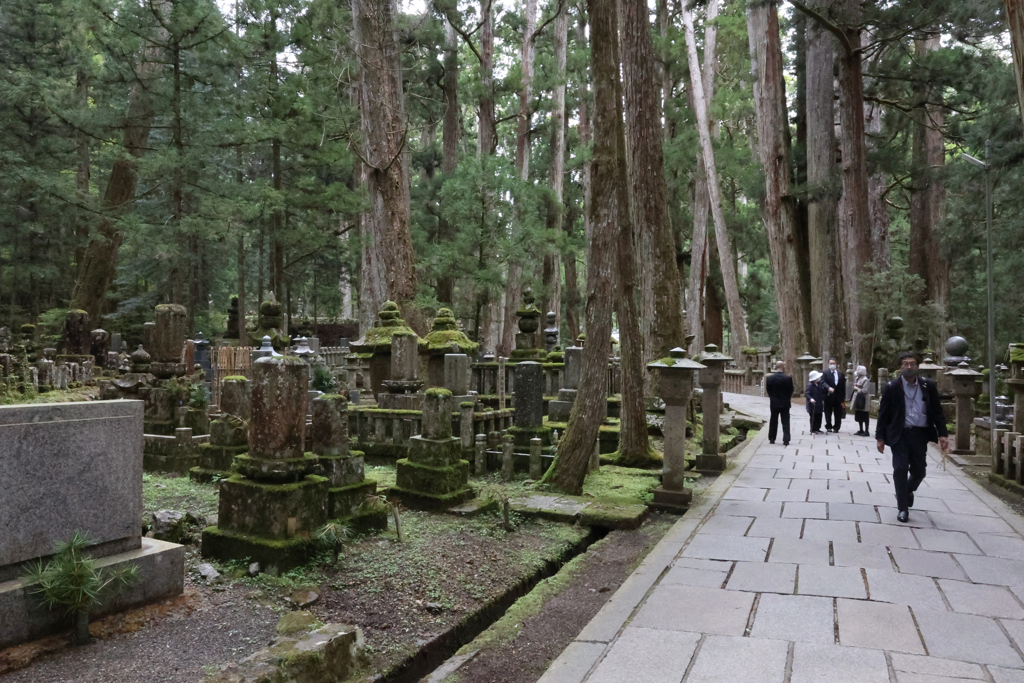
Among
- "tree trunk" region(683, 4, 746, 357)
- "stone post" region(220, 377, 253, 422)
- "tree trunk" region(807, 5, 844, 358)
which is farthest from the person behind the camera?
"tree trunk" region(683, 4, 746, 357)

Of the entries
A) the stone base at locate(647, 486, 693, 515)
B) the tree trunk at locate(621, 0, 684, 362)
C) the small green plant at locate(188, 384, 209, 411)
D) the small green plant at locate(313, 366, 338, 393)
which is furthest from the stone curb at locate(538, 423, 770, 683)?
the small green plant at locate(188, 384, 209, 411)

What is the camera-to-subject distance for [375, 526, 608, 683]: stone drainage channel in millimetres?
3664

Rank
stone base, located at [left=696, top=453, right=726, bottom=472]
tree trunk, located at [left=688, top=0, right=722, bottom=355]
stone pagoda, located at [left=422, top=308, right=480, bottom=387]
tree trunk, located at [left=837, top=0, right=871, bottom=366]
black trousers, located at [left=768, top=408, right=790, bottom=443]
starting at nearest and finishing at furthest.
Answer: stone base, located at [left=696, top=453, right=726, bottom=472]
stone pagoda, located at [left=422, top=308, right=480, bottom=387]
black trousers, located at [left=768, top=408, right=790, bottom=443]
tree trunk, located at [left=837, top=0, right=871, bottom=366]
tree trunk, located at [left=688, top=0, right=722, bottom=355]

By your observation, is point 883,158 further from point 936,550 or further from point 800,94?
point 936,550

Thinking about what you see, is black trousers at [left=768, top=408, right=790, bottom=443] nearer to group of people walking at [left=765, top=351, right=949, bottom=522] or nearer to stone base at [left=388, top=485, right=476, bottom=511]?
group of people walking at [left=765, top=351, right=949, bottom=522]

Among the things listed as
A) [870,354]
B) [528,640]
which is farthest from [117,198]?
[870,354]

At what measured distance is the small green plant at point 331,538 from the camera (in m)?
4.89

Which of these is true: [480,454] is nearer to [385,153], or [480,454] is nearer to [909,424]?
[909,424]

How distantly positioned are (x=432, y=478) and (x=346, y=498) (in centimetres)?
133

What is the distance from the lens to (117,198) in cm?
1947

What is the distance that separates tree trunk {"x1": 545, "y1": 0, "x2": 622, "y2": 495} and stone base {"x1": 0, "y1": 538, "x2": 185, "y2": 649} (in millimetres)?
4614

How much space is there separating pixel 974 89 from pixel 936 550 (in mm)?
16365

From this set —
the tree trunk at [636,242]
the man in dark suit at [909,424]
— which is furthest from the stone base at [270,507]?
Answer: the man in dark suit at [909,424]

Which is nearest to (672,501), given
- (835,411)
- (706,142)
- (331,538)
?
(331,538)
